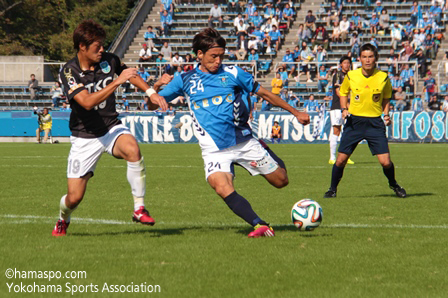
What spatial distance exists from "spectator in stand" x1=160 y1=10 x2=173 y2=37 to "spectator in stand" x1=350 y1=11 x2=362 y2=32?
1050cm

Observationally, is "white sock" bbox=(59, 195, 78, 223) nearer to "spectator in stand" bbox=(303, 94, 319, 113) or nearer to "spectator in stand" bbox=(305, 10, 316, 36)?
"spectator in stand" bbox=(303, 94, 319, 113)

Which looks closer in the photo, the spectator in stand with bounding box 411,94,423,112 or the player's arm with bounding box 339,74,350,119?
the player's arm with bounding box 339,74,350,119

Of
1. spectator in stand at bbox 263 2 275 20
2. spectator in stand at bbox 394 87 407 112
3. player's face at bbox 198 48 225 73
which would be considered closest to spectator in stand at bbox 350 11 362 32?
spectator in stand at bbox 263 2 275 20

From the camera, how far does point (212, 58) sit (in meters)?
7.32

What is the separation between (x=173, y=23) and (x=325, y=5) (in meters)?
8.86

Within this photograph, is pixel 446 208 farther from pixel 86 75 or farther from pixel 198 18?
pixel 198 18

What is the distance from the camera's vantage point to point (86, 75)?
24.0ft

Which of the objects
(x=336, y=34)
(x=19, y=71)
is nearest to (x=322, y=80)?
(x=336, y=34)

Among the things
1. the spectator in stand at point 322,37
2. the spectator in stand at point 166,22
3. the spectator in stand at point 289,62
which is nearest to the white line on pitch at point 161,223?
the spectator in stand at point 289,62

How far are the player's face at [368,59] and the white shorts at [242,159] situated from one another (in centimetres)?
396

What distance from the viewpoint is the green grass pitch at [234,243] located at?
16.9ft

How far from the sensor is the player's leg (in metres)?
7.22

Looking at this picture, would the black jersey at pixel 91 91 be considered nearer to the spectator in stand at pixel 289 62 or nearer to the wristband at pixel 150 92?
the wristband at pixel 150 92

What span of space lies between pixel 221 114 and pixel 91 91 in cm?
127
